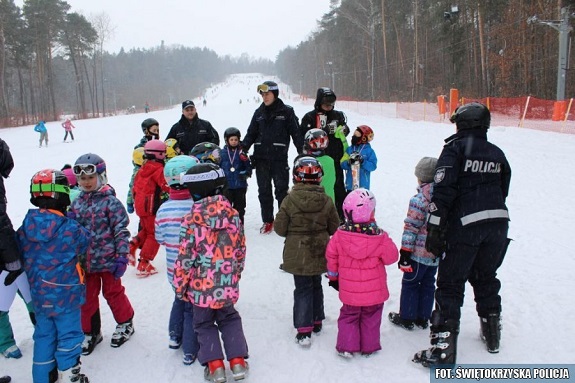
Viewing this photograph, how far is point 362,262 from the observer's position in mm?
3410

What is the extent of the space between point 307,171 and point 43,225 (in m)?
2.12

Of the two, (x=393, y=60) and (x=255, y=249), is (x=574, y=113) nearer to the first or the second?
(x=255, y=249)

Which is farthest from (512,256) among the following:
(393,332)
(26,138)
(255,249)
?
(26,138)

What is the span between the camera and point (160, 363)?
3570 millimetres

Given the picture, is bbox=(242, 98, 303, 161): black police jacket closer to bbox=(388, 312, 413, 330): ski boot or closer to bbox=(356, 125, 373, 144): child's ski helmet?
bbox=(356, 125, 373, 144): child's ski helmet

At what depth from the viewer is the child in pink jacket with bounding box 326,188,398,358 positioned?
11.0ft

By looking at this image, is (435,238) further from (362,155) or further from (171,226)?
(362,155)

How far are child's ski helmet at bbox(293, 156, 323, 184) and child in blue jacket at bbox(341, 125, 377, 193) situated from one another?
2.43 m

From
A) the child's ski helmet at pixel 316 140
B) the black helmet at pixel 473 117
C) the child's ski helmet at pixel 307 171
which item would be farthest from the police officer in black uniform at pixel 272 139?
the black helmet at pixel 473 117

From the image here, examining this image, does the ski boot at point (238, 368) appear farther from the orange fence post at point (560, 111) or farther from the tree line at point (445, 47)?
the tree line at point (445, 47)

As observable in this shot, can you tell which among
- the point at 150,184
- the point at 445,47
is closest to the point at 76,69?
the point at 445,47

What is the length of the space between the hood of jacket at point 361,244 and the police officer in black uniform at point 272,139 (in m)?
3.10

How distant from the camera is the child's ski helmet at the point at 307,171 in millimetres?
3789

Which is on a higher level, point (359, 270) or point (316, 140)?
point (316, 140)
